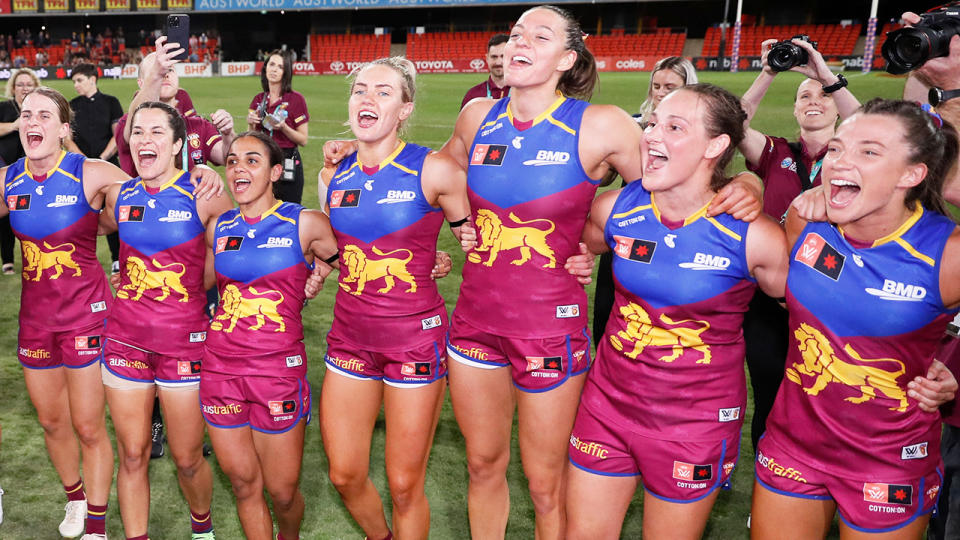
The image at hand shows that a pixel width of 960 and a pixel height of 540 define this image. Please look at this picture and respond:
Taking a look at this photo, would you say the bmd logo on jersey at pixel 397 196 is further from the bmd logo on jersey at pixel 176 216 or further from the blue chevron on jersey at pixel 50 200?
the blue chevron on jersey at pixel 50 200

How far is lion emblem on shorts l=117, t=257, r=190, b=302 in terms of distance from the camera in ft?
14.3

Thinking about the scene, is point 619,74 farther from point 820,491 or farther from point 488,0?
point 820,491

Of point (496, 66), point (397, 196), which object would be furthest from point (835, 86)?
point (496, 66)

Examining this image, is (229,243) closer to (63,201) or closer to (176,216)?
(176,216)

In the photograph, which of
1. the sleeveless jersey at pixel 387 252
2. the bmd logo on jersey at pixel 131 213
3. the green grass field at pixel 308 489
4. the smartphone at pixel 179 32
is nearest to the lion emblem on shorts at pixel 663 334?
the sleeveless jersey at pixel 387 252

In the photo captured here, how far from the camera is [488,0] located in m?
41.2

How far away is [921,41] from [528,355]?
2292 mm

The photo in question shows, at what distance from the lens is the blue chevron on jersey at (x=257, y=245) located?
4.16m

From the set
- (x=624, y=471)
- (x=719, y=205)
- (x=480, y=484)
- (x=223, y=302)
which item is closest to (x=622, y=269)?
(x=719, y=205)

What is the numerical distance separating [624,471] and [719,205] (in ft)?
3.85

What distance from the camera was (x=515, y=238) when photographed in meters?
3.80

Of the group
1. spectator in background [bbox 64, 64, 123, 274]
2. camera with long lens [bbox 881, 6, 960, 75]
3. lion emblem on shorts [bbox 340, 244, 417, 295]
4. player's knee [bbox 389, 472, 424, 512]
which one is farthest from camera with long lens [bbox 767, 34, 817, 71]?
spectator in background [bbox 64, 64, 123, 274]

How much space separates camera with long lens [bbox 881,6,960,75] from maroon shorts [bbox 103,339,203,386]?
149 inches

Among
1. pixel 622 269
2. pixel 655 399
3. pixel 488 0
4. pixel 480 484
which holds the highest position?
pixel 488 0
